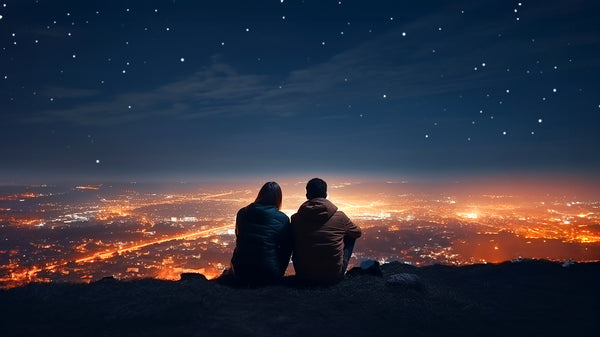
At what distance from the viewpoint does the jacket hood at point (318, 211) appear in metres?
5.82

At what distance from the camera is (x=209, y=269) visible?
44781 millimetres

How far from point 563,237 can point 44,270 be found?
91.1 metres

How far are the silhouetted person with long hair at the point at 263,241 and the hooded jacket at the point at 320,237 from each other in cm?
28

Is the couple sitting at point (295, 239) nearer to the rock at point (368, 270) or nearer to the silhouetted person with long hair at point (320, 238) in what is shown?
the silhouetted person with long hair at point (320, 238)

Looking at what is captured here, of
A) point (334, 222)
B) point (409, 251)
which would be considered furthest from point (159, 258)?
point (334, 222)

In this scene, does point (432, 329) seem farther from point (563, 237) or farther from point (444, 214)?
point (444, 214)

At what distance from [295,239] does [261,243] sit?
2.30 feet

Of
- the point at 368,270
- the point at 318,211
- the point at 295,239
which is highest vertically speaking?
the point at 318,211

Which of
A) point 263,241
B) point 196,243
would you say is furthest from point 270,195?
point 196,243

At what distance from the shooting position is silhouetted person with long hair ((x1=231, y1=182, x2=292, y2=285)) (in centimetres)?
586

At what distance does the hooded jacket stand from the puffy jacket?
0.28 meters

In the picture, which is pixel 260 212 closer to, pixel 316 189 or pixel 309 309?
pixel 316 189

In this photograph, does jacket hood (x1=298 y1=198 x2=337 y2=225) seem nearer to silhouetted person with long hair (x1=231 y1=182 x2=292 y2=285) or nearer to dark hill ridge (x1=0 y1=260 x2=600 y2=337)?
silhouetted person with long hair (x1=231 y1=182 x2=292 y2=285)

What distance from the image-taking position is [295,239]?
6.11 meters
